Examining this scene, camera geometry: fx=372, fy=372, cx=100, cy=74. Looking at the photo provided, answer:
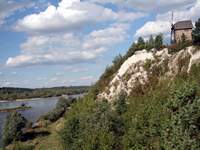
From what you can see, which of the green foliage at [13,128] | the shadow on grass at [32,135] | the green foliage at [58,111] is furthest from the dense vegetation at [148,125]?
the green foliage at [58,111]

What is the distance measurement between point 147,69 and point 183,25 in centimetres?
1571

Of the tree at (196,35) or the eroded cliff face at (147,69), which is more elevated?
the tree at (196,35)

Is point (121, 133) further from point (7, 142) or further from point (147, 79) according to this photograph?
point (7, 142)

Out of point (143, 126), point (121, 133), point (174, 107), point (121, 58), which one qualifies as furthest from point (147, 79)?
point (174, 107)

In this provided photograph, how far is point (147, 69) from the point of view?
227 ft

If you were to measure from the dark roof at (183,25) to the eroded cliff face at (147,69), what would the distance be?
971 centimetres

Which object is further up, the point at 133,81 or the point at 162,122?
the point at 133,81

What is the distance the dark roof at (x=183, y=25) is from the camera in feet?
253

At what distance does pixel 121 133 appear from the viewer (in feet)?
155

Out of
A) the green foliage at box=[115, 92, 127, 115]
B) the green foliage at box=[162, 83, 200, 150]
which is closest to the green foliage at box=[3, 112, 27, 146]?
the green foliage at box=[115, 92, 127, 115]

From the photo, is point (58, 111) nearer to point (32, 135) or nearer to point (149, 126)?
point (32, 135)

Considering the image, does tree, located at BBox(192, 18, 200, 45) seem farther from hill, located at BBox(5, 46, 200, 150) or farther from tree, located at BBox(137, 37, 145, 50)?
tree, located at BBox(137, 37, 145, 50)

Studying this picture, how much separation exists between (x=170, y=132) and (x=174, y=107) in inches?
93.2

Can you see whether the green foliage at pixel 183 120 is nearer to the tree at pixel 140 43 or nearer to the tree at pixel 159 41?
the tree at pixel 159 41
